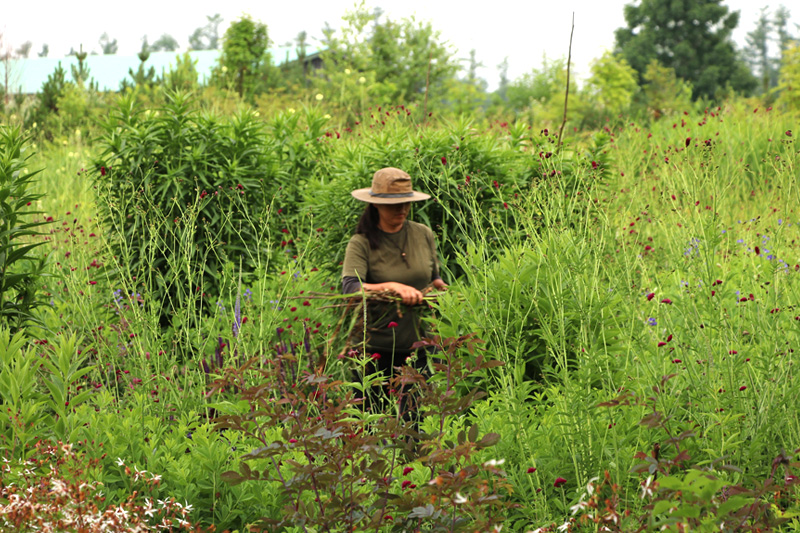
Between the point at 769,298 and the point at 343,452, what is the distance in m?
2.21

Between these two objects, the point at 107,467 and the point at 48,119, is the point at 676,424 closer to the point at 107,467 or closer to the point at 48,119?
the point at 107,467

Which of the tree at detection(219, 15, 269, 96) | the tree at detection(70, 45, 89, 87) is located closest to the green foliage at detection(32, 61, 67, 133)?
the tree at detection(70, 45, 89, 87)

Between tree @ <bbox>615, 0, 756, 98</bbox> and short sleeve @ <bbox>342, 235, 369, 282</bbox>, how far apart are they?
3661cm

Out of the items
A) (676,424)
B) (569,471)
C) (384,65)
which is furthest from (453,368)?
(384,65)

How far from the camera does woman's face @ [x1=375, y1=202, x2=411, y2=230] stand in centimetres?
433

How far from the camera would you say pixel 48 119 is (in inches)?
634

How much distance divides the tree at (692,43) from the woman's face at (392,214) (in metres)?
36.4

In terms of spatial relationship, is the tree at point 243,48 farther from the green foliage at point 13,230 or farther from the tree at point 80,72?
the green foliage at point 13,230

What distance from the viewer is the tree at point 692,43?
36469 mm

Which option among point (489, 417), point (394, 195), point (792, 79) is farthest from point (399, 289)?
point (792, 79)

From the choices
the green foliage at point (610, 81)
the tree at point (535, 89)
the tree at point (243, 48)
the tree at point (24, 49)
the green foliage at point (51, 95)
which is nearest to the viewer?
the tree at point (24, 49)

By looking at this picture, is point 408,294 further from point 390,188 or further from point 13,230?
point 13,230

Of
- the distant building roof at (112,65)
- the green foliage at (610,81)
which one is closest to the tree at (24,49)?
the green foliage at (610,81)

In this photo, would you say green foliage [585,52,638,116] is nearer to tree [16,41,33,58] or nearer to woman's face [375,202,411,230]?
tree [16,41,33,58]
